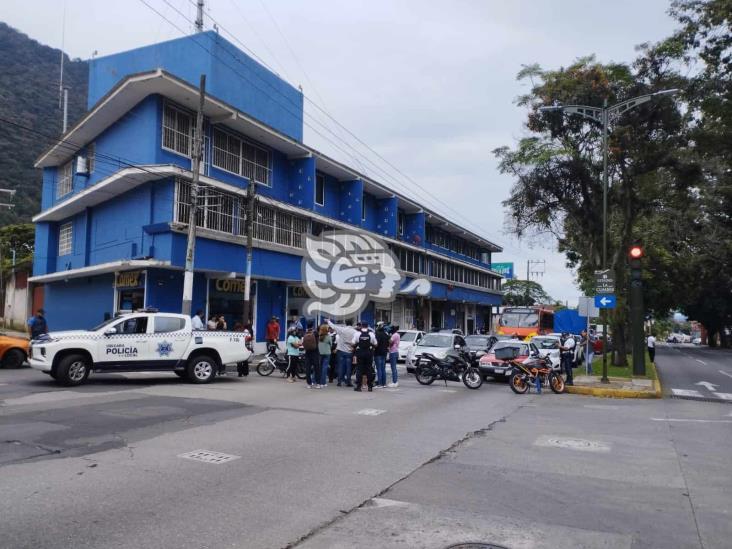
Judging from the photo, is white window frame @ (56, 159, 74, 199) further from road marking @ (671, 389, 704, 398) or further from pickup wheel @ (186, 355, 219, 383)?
road marking @ (671, 389, 704, 398)

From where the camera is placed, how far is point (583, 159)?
2438cm

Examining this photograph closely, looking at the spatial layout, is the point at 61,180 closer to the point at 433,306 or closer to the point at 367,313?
the point at 367,313

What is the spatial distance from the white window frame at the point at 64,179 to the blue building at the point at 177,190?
4.8 inches

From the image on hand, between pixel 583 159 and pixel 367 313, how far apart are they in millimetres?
18750

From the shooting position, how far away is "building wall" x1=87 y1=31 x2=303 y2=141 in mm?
27281

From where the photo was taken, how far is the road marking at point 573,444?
29.2 feet

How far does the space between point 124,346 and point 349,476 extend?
1002 centimetres

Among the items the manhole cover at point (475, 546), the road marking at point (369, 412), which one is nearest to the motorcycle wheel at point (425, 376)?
the road marking at point (369, 412)

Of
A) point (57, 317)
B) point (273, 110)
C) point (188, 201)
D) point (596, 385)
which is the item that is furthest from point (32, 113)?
point (596, 385)

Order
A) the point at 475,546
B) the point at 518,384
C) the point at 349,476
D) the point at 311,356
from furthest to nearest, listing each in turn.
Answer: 1. the point at 518,384
2. the point at 311,356
3. the point at 349,476
4. the point at 475,546

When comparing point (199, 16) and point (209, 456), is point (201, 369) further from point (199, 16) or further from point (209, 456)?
point (199, 16)

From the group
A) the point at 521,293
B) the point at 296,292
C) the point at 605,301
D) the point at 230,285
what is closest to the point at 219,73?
the point at 230,285

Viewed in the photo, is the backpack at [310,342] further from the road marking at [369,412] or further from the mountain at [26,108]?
the mountain at [26,108]

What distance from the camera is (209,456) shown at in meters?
7.57
